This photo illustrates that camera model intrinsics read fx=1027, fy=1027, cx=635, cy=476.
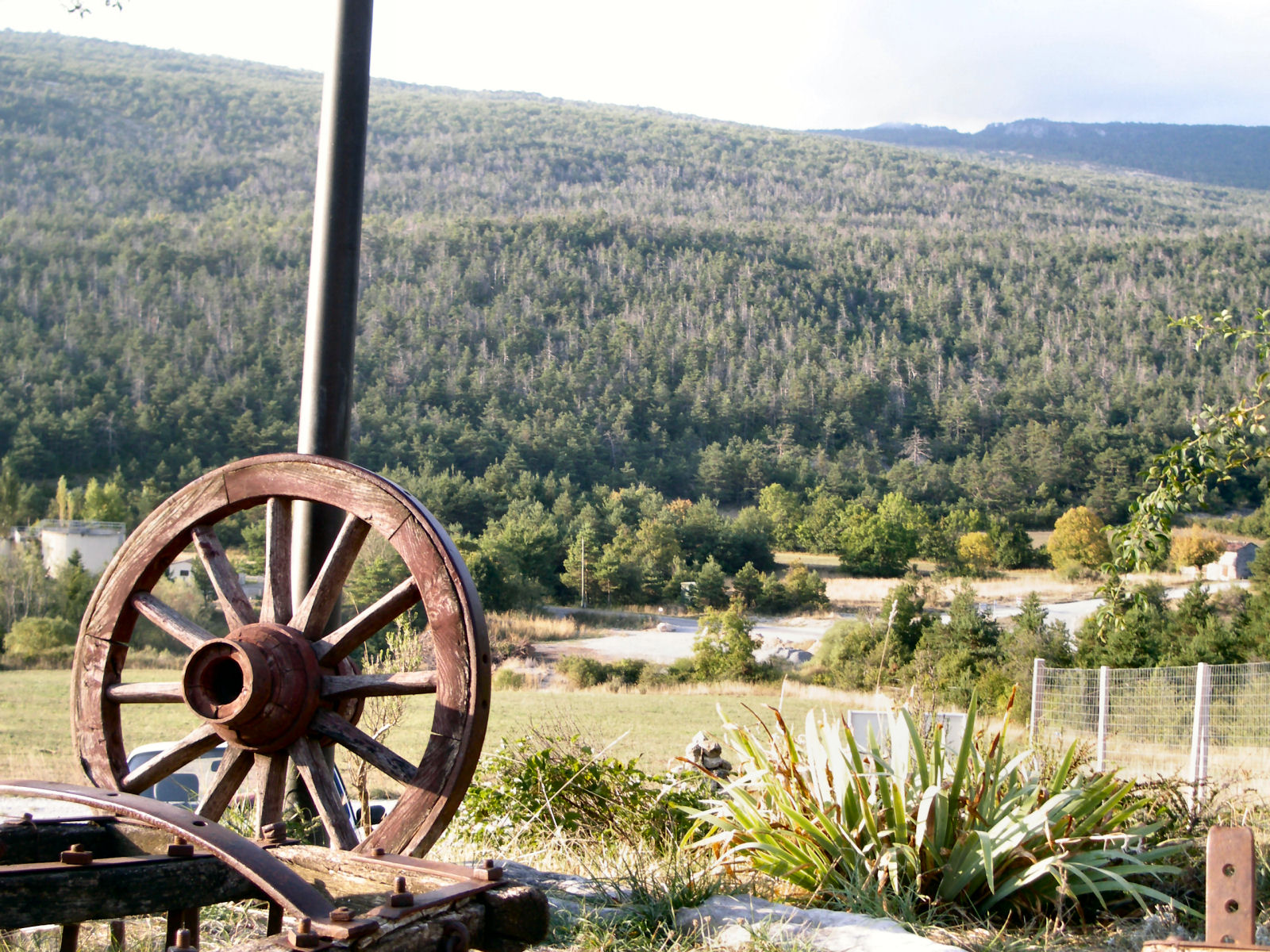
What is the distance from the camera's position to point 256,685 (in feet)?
7.06

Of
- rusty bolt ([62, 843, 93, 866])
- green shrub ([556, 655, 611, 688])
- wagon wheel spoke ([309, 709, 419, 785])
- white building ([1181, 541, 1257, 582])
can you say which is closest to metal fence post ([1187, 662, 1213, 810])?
wagon wheel spoke ([309, 709, 419, 785])

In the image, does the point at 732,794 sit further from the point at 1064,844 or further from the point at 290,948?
the point at 290,948

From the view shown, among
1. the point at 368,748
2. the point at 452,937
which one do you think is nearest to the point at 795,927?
the point at 368,748

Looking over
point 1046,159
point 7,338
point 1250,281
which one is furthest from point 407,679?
point 1046,159

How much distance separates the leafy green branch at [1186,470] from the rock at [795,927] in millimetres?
1497

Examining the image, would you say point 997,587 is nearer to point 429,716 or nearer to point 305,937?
point 429,716

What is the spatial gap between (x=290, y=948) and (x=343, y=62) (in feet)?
9.48

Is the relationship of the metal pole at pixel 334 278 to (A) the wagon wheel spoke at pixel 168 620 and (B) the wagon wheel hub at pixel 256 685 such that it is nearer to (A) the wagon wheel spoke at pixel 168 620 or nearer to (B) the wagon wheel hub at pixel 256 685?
(A) the wagon wheel spoke at pixel 168 620

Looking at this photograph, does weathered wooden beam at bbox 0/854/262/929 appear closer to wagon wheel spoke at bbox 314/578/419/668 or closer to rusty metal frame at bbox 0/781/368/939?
rusty metal frame at bbox 0/781/368/939

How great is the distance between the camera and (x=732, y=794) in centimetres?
328

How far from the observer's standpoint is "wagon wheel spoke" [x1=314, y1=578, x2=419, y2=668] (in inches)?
90.2

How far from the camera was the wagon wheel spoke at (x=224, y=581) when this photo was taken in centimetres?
242

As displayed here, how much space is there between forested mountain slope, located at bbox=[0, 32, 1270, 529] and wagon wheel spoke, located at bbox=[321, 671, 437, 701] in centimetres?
5150

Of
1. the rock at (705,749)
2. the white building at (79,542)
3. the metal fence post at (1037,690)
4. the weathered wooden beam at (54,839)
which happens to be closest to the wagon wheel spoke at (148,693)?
the weathered wooden beam at (54,839)
